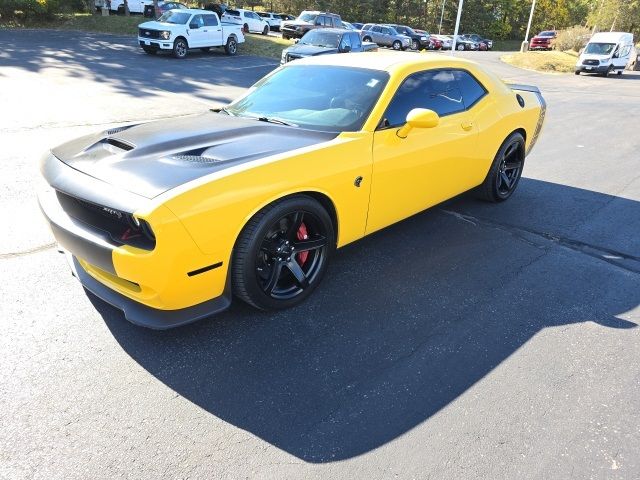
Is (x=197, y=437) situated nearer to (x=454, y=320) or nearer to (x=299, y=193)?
(x=299, y=193)

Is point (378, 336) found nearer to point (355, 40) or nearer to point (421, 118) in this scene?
point (421, 118)

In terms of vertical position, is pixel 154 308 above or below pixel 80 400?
above

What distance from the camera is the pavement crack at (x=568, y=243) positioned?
4.18 meters

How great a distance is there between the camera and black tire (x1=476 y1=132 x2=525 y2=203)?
199 inches

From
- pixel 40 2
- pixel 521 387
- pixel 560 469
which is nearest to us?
pixel 560 469

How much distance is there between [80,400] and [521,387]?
2309mm

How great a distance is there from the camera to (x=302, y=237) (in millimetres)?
3291

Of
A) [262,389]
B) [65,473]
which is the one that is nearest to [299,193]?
[262,389]

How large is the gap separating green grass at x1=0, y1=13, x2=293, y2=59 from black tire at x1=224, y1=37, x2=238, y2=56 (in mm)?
1595

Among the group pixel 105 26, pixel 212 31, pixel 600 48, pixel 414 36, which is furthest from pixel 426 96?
pixel 414 36

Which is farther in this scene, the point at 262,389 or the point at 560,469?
the point at 262,389

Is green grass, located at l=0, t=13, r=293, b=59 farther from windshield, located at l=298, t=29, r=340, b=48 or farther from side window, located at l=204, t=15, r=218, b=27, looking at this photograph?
windshield, located at l=298, t=29, r=340, b=48

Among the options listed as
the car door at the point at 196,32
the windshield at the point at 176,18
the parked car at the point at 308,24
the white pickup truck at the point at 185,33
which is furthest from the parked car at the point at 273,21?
the windshield at the point at 176,18

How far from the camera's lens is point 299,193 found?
3074 mm
